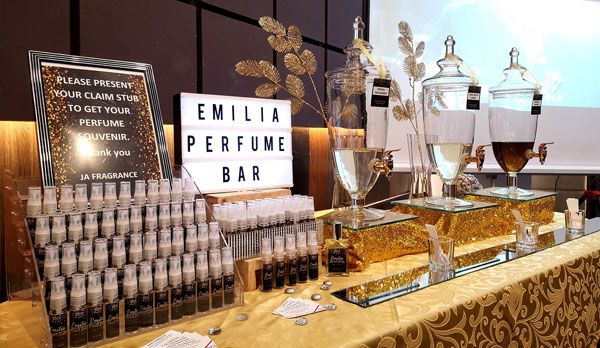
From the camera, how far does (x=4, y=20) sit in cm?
173

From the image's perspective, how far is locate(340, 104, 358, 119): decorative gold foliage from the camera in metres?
1.14

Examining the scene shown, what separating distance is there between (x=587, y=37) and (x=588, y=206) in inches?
72.2

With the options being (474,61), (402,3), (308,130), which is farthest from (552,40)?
(308,130)

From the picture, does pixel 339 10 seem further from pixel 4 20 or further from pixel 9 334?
pixel 9 334

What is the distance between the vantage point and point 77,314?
0.68m

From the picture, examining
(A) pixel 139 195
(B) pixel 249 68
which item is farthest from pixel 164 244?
(B) pixel 249 68

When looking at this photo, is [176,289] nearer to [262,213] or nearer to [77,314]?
[77,314]

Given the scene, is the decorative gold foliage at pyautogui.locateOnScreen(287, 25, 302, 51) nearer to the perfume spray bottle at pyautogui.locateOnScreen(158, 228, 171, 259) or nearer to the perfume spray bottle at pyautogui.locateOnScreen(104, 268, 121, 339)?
the perfume spray bottle at pyautogui.locateOnScreen(158, 228, 171, 259)

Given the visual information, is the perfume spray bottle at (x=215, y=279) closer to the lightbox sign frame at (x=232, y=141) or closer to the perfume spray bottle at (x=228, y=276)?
the perfume spray bottle at (x=228, y=276)

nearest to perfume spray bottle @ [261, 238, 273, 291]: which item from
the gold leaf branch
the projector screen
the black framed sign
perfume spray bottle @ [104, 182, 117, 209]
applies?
perfume spray bottle @ [104, 182, 117, 209]

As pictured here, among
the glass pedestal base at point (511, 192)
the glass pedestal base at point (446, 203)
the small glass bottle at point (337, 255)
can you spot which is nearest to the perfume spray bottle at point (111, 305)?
the small glass bottle at point (337, 255)

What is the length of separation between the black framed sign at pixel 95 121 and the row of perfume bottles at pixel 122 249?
311 mm

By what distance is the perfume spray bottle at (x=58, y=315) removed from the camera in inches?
26.0

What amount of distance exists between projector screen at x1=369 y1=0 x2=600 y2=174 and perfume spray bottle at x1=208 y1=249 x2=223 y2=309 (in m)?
3.52
